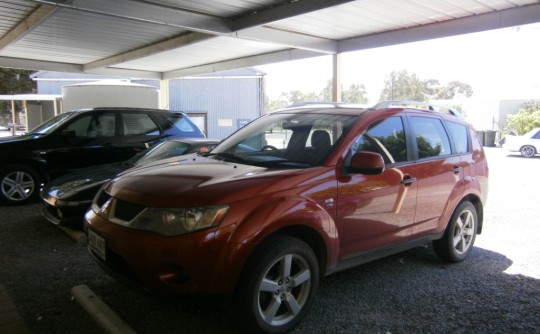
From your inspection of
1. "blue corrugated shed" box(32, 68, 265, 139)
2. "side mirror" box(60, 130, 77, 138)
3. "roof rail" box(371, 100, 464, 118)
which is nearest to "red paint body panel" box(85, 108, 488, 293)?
"roof rail" box(371, 100, 464, 118)

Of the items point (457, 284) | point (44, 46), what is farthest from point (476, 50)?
point (457, 284)

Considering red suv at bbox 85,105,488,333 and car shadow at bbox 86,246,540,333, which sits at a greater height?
red suv at bbox 85,105,488,333

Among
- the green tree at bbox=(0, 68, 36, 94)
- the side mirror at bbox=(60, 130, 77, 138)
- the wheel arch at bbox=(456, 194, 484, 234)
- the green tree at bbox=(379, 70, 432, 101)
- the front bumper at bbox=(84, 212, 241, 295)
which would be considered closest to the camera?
the front bumper at bbox=(84, 212, 241, 295)

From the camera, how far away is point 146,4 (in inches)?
306

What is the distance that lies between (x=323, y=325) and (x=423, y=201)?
170 cm

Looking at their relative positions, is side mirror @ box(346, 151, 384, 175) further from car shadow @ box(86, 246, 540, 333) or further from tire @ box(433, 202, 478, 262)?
tire @ box(433, 202, 478, 262)

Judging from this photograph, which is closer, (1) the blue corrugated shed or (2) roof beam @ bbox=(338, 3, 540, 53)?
(2) roof beam @ bbox=(338, 3, 540, 53)

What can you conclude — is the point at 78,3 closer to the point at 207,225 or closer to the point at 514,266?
the point at 207,225

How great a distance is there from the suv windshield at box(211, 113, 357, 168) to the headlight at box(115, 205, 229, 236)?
0.87 metres

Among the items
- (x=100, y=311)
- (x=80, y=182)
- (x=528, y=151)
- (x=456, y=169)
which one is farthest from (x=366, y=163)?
(x=528, y=151)

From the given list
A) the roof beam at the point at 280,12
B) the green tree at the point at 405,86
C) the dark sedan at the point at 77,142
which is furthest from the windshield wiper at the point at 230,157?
the green tree at the point at 405,86

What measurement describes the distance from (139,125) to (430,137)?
19.1 feet

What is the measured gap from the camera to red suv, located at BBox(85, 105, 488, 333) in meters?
2.86

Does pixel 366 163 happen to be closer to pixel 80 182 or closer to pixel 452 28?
pixel 80 182
